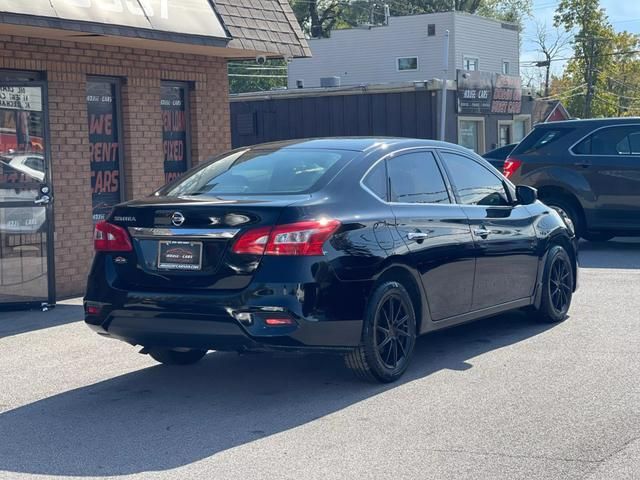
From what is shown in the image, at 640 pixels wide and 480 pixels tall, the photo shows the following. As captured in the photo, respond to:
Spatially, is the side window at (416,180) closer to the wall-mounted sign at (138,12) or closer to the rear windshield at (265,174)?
the rear windshield at (265,174)

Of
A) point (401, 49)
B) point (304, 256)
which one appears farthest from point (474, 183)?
point (401, 49)

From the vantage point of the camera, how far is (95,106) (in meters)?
12.0

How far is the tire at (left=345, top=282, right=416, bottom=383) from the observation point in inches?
266

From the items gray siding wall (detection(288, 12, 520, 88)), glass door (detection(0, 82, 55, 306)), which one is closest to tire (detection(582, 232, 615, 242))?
glass door (detection(0, 82, 55, 306))

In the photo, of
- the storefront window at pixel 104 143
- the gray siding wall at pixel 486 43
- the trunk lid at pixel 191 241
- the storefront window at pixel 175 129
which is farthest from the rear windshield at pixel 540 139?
the gray siding wall at pixel 486 43

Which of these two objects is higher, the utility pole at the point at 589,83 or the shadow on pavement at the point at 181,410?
the utility pole at the point at 589,83

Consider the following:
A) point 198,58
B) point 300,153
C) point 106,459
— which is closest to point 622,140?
point 198,58

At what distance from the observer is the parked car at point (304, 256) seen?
634 cm

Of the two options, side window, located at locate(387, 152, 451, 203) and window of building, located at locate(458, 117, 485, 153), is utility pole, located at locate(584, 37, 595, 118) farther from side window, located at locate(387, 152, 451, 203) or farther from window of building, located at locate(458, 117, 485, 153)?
side window, located at locate(387, 152, 451, 203)

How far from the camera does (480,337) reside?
28.7ft

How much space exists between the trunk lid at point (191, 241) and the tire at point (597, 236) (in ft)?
31.3

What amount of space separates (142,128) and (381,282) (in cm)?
624

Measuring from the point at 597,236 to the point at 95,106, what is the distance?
7935 millimetres

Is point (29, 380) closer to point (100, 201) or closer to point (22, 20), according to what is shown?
point (22, 20)
